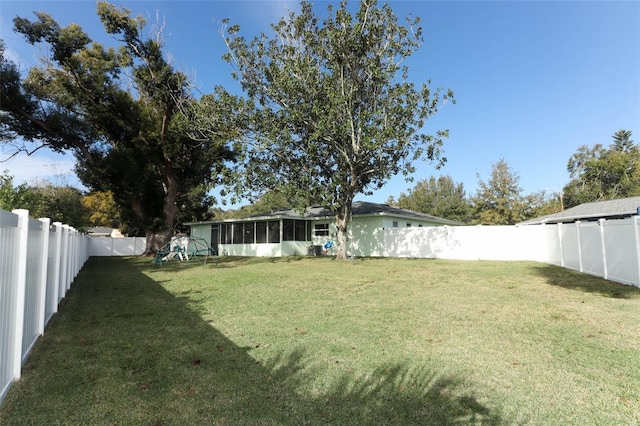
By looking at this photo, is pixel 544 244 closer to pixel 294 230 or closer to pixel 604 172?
pixel 294 230

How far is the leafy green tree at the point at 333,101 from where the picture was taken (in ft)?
51.1

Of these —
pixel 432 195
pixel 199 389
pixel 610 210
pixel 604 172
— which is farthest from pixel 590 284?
pixel 432 195

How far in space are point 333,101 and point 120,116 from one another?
13.8 metres

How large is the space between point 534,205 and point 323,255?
22.9m

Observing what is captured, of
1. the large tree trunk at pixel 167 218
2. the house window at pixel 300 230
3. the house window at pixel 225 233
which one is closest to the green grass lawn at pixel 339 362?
the house window at pixel 300 230

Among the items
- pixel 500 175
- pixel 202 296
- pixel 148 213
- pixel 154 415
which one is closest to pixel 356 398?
pixel 154 415

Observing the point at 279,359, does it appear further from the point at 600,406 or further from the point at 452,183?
the point at 452,183

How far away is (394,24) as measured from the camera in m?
15.8

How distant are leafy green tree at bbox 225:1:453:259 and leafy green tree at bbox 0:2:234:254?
2.41 m

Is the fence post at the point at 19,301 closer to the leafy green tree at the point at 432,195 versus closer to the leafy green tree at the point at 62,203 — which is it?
the leafy green tree at the point at 62,203

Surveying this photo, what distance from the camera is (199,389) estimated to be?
291 centimetres

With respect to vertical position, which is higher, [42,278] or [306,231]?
[306,231]

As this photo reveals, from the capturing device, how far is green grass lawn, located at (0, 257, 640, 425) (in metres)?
2.53

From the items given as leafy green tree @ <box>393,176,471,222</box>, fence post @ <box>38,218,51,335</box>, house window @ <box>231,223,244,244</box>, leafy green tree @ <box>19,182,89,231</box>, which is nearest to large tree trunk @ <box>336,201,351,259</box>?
house window @ <box>231,223,244,244</box>
